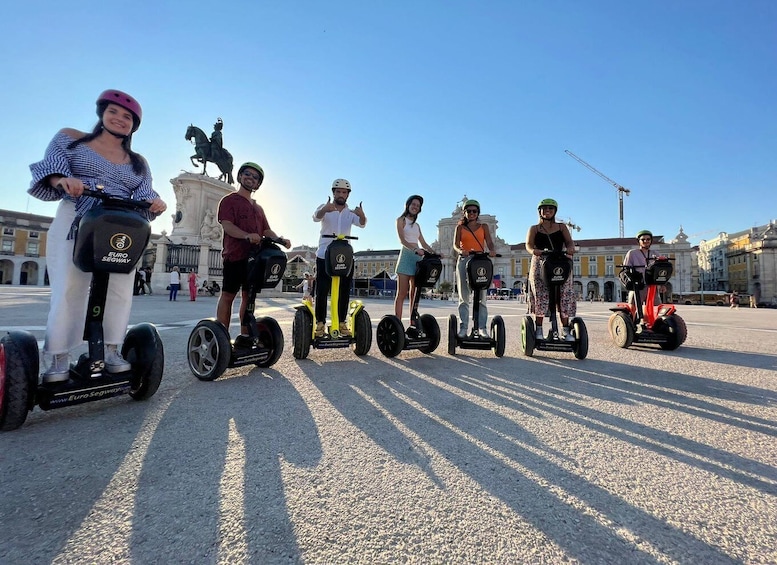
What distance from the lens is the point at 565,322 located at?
406cm

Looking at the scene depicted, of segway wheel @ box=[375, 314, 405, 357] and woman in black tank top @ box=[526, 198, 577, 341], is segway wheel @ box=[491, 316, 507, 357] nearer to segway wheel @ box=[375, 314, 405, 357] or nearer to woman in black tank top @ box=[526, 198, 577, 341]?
woman in black tank top @ box=[526, 198, 577, 341]

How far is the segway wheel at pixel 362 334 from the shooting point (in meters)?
3.82

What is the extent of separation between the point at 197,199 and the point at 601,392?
26002 millimetres

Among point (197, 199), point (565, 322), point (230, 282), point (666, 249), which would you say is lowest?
point (565, 322)

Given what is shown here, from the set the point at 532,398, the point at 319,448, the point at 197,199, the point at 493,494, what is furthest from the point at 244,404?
the point at 197,199

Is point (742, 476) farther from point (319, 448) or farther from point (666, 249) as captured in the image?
point (666, 249)

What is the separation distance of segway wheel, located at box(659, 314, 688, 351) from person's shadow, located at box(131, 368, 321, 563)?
4677 millimetres

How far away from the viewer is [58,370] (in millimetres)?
1930

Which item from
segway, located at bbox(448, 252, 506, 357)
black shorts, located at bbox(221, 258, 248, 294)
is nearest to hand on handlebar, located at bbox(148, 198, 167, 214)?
black shorts, located at bbox(221, 258, 248, 294)

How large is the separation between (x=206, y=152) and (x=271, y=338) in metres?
27.7

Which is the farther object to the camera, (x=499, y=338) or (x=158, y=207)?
(x=499, y=338)

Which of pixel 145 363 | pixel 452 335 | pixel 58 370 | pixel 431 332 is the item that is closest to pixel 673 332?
pixel 452 335

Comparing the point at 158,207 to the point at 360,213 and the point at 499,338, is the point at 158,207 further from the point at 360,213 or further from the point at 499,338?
the point at 499,338

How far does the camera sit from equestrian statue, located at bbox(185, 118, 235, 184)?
2591 cm
